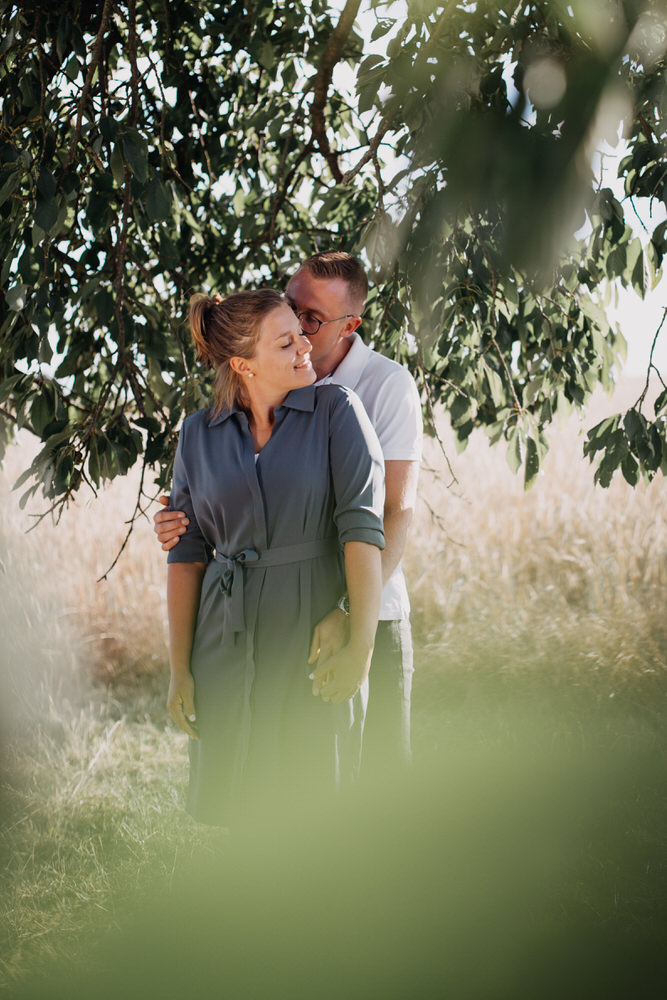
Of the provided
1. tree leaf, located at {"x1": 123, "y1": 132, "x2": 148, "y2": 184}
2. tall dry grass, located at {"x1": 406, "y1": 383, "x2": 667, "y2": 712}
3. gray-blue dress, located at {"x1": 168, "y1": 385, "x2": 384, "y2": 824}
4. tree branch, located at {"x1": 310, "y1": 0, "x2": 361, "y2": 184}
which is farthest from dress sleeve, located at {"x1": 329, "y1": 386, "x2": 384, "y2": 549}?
tall dry grass, located at {"x1": 406, "y1": 383, "x2": 667, "y2": 712}

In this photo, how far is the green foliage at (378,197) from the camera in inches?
48.5

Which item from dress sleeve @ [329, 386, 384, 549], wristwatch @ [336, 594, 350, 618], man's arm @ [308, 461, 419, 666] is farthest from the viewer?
man's arm @ [308, 461, 419, 666]

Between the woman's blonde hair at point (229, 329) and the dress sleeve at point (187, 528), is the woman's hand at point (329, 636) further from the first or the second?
the woman's blonde hair at point (229, 329)

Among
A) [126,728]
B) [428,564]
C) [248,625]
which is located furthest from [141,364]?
[428,564]

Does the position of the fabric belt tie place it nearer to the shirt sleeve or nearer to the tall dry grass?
the shirt sleeve

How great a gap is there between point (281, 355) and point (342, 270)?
39 cm

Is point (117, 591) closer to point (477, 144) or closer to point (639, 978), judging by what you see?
point (639, 978)

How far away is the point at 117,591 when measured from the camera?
4840 mm

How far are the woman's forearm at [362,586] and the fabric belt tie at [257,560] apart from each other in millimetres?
85

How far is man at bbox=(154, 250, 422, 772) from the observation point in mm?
1793

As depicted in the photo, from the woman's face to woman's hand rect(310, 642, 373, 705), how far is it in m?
0.48

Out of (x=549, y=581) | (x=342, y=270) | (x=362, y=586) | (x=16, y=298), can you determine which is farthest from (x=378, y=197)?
(x=549, y=581)

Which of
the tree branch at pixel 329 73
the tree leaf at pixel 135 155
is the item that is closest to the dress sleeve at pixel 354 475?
the tree leaf at pixel 135 155

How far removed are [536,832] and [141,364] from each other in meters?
1.92
